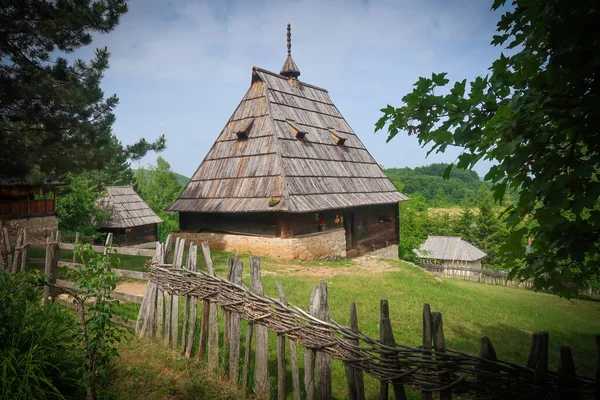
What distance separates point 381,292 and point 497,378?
23.6 feet

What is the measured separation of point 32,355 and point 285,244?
31.0 ft

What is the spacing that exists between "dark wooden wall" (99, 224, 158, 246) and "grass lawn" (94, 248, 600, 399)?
18.9 meters

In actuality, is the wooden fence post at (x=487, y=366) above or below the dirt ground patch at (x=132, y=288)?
above

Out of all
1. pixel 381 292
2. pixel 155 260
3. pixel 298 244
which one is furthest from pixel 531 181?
pixel 298 244

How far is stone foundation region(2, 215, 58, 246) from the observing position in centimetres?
1728

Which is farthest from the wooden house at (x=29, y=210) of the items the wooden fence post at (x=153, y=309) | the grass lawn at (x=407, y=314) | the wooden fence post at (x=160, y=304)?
the wooden fence post at (x=160, y=304)

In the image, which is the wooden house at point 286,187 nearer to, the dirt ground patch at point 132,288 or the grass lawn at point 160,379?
the dirt ground patch at point 132,288

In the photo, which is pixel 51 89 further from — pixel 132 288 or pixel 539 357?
pixel 539 357

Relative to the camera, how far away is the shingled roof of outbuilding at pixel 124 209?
2758cm

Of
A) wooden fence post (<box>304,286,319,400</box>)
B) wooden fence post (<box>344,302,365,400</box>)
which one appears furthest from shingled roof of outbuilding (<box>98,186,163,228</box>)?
wooden fence post (<box>344,302,365,400</box>)

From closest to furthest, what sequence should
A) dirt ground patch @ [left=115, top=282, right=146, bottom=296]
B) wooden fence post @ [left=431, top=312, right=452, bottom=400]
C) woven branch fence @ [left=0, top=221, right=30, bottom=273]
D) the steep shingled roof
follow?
wooden fence post @ [left=431, top=312, right=452, bottom=400] → woven branch fence @ [left=0, top=221, right=30, bottom=273] → dirt ground patch @ [left=115, top=282, right=146, bottom=296] → the steep shingled roof

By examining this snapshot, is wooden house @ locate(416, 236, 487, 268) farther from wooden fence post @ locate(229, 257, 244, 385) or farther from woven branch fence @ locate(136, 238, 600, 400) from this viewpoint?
wooden fence post @ locate(229, 257, 244, 385)

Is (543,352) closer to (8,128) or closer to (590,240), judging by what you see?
(590,240)

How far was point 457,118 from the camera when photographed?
2943 millimetres
